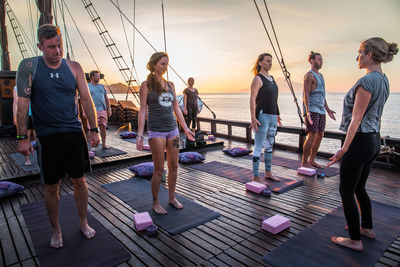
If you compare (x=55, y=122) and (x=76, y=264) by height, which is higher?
(x=55, y=122)

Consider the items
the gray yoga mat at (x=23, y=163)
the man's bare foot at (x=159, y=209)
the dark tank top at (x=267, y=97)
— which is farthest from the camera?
the gray yoga mat at (x=23, y=163)

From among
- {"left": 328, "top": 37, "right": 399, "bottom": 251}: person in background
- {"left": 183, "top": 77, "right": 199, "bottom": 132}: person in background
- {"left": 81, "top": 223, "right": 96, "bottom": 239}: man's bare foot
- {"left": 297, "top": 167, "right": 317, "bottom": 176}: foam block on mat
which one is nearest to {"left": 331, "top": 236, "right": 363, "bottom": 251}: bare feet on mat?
{"left": 328, "top": 37, "right": 399, "bottom": 251}: person in background

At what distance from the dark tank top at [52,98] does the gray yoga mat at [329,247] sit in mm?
1879

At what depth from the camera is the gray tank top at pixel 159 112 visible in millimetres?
2527

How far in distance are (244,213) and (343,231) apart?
3.08 ft

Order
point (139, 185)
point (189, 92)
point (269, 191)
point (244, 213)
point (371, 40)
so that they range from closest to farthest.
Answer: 1. point (371, 40)
2. point (244, 213)
3. point (269, 191)
4. point (139, 185)
5. point (189, 92)

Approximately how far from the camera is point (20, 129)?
1846 mm

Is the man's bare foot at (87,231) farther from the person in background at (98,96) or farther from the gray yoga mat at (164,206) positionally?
the person in background at (98,96)

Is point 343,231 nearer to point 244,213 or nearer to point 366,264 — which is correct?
point 366,264

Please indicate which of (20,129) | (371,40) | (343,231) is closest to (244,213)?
(343,231)

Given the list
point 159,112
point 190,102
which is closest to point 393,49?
point 159,112

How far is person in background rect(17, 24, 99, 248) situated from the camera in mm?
1814

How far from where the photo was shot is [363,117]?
1819mm

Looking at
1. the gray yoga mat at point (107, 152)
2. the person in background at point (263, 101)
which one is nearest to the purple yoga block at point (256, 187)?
the person in background at point (263, 101)
